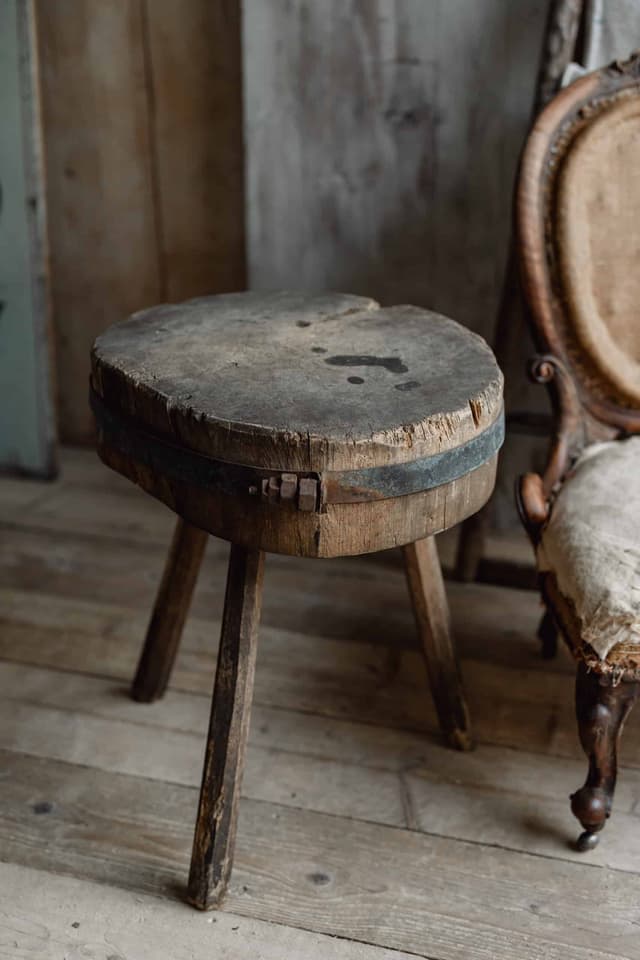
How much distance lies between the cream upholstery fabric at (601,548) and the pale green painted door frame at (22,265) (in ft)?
4.65

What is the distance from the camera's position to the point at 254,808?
146 cm

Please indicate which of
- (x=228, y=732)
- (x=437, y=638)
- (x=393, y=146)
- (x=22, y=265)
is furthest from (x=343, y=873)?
(x=22, y=265)

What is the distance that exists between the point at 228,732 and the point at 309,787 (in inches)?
11.8

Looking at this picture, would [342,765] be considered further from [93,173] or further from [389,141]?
[93,173]

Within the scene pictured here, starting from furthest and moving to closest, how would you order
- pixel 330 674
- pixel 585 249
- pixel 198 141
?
pixel 198 141 < pixel 330 674 < pixel 585 249

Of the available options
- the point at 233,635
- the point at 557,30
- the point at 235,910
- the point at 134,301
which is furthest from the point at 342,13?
the point at 235,910

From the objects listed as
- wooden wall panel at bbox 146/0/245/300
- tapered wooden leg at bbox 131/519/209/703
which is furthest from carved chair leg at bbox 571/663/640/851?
wooden wall panel at bbox 146/0/245/300

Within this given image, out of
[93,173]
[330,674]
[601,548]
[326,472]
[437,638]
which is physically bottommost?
[330,674]

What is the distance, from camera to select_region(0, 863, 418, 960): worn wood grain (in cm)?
122

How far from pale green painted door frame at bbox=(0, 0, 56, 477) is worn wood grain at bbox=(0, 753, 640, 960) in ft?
3.70

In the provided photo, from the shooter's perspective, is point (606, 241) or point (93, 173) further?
point (93, 173)

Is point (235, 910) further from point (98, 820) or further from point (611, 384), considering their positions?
point (611, 384)

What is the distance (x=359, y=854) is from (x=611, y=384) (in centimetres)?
84

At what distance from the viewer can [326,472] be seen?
107 cm
